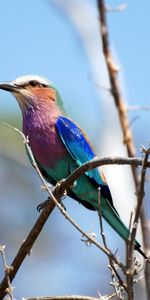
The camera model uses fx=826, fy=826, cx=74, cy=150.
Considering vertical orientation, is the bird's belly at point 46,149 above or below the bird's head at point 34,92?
below

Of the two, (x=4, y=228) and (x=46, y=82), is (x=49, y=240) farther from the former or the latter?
(x=46, y=82)

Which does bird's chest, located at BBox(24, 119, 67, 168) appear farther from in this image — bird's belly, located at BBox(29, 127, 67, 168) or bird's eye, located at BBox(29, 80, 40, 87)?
bird's eye, located at BBox(29, 80, 40, 87)

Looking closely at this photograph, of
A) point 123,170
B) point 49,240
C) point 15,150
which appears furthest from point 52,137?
point 49,240

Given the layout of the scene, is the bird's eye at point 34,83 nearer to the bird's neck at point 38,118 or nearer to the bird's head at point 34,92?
the bird's head at point 34,92

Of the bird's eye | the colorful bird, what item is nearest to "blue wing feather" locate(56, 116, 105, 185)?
the colorful bird

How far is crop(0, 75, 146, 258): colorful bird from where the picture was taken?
5.10 metres

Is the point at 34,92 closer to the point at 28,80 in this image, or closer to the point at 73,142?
the point at 28,80

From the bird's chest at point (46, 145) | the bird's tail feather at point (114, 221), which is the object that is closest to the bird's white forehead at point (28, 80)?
the bird's chest at point (46, 145)

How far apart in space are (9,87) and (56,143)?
0.47 meters

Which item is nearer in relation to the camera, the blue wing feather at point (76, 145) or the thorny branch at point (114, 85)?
the thorny branch at point (114, 85)

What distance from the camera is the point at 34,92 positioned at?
5523 millimetres

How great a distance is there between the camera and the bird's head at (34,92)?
17.7 feet

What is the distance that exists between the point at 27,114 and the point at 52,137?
0.94 ft


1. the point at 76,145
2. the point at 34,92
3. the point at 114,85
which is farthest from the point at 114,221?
the point at 34,92
